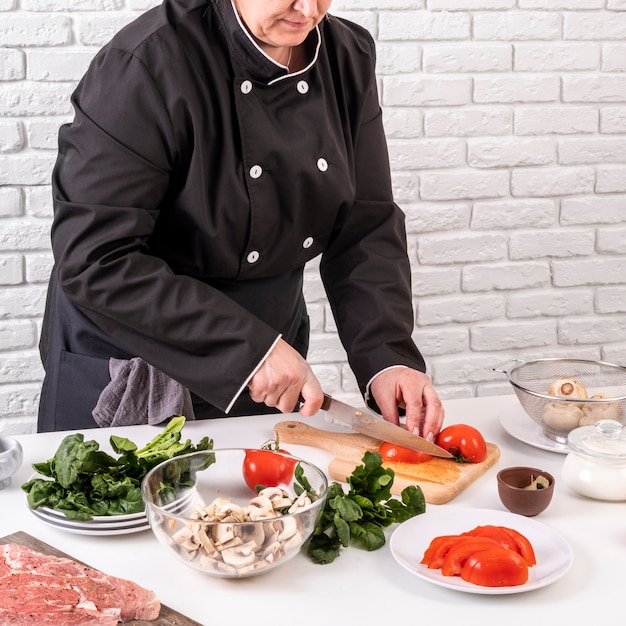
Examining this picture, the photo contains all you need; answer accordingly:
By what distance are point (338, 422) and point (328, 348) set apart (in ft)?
3.89

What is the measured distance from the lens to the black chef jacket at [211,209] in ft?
5.04

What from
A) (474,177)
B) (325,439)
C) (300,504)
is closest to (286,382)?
(325,439)

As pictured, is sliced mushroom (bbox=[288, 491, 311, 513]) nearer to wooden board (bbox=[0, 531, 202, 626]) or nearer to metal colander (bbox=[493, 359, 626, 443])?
wooden board (bbox=[0, 531, 202, 626])

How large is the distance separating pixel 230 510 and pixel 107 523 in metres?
0.19

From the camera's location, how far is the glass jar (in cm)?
135

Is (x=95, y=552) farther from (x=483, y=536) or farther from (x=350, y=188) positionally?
(x=350, y=188)

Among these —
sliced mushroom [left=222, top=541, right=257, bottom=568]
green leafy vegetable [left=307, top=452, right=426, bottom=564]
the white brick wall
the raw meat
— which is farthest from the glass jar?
the white brick wall

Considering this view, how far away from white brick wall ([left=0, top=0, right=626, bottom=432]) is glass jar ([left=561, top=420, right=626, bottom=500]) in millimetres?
1407

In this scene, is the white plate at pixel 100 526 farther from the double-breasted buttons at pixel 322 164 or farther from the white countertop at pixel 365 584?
the double-breasted buttons at pixel 322 164

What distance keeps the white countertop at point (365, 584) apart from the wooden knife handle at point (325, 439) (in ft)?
0.69

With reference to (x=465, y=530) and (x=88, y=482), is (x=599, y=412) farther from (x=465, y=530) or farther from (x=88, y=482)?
(x=88, y=482)

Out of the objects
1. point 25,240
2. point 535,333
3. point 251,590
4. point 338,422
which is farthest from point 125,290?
point 535,333

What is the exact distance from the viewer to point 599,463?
1.36 meters

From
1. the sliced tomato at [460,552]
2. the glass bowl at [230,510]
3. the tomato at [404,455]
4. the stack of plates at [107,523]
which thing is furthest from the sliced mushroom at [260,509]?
the tomato at [404,455]
